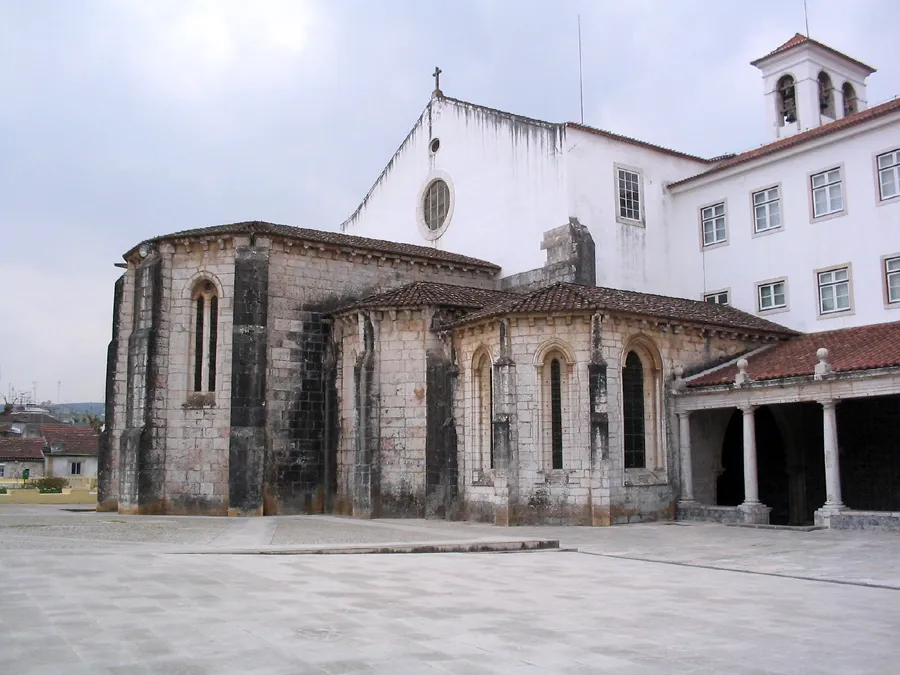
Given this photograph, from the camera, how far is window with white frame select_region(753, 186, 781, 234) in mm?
27766

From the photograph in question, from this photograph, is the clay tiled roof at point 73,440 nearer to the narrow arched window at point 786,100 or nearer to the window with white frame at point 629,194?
the window with white frame at point 629,194

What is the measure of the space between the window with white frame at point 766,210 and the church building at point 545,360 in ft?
0.33

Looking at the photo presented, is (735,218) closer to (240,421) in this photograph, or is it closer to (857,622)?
(240,421)

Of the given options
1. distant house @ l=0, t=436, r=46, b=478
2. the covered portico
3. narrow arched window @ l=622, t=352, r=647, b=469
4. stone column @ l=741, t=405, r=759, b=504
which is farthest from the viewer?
distant house @ l=0, t=436, r=46, b=478

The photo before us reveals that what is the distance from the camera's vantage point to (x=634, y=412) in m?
23.1

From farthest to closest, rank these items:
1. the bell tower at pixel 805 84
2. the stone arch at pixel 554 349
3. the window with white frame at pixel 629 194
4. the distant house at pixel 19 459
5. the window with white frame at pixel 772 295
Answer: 1. the distant house at pixel 19 459
2. the bell tower at pixel 805 84
3. the window with white frame at pixel 629 194
4. the window with white frame at pixel 772 295
5. the stone arch at pixel 554 349

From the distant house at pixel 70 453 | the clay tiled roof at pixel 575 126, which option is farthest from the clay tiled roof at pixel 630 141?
the distant house at pixel 70 453

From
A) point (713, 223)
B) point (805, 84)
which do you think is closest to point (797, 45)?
point (805, 84)

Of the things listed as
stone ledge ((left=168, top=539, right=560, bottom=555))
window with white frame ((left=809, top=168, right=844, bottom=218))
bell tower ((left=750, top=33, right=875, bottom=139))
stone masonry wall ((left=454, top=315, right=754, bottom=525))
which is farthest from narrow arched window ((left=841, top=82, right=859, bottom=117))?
stone ledge ((left=168, top=539, right=560, bottom=555))

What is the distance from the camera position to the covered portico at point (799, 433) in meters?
20.5

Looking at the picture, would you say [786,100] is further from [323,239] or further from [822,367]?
[323,239]

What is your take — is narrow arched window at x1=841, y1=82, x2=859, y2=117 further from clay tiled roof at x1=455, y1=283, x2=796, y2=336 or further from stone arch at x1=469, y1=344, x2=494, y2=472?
stone arch at x1=469, y1=344, x2=494, y2=472

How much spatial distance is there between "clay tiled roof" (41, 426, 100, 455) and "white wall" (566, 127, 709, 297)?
42869 mm

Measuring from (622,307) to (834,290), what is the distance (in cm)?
837
